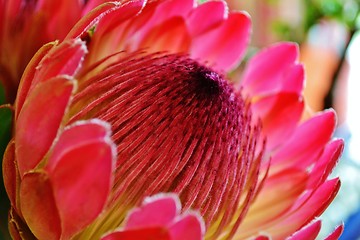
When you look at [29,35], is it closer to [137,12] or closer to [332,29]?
[137,12]

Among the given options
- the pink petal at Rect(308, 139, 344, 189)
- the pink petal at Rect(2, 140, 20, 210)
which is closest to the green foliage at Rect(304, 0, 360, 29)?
the pink petal at Rect(308, 139, 344, 189)

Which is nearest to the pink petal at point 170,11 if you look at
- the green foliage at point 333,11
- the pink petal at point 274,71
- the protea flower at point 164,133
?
the protea flower at point 164,133

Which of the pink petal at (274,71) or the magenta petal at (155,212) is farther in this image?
the pink petal at (274,71)

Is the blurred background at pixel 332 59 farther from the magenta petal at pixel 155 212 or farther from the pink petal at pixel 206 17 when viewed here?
the magenta petal at pixel 155 212

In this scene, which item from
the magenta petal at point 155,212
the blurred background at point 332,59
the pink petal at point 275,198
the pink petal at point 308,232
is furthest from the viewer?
the blurred background at point 332,59

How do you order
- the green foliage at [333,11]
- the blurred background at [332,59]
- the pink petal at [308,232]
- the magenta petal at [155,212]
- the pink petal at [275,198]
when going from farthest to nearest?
the green foliage at [333,11] < the blurred background at [332,59] < the pink petal at [275,198] < the pink petal at [308,232] < the magenta petal at [155,212]

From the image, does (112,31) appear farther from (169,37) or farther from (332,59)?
(332,59)

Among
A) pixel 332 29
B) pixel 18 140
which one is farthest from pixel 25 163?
pixel 332 29
